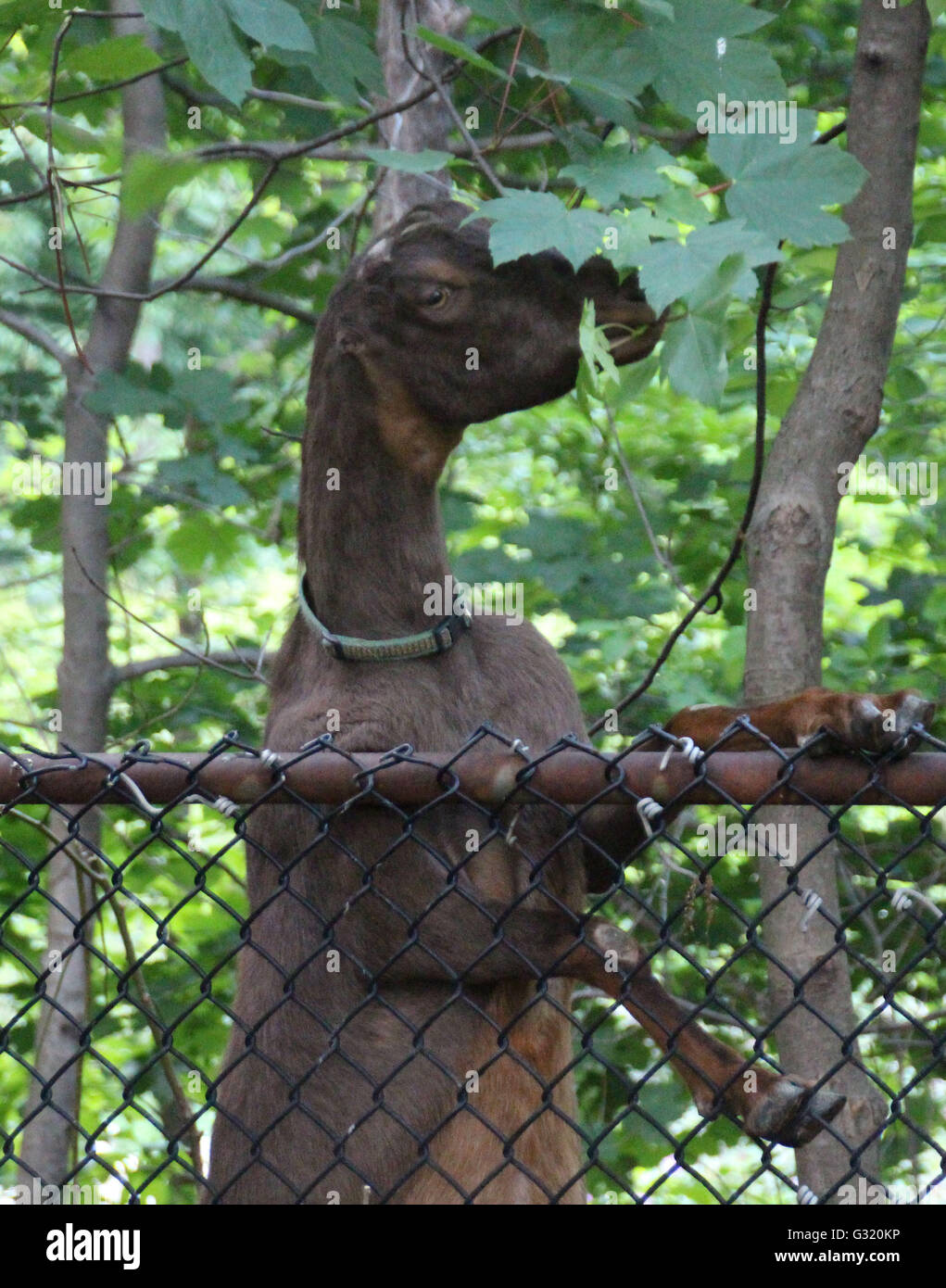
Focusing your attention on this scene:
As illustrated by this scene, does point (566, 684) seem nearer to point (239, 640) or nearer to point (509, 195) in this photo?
point (509, 195)

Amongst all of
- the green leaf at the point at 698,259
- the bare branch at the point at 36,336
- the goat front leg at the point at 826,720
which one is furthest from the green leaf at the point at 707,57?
the bare branch at the point at 36,336

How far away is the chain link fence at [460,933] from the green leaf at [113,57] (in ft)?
5.14

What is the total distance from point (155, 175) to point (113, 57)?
127 cm

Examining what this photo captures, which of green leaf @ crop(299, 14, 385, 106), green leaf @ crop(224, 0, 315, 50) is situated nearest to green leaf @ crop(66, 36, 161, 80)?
green leaf @ crop(299, 14, 385, 106)

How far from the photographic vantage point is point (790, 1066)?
3.17 m

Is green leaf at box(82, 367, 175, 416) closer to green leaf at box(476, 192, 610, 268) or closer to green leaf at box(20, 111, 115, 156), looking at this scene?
green leaf at box(20, 111, 115, 156)

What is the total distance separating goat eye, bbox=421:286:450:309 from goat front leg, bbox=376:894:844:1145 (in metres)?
1.31

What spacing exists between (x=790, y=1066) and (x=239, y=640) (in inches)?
133

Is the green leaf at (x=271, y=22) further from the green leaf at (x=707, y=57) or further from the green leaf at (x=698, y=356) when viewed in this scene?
the green leaf at (x=698, y=356)

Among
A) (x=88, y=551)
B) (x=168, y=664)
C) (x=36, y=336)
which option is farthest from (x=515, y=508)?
(x=36, y=336)

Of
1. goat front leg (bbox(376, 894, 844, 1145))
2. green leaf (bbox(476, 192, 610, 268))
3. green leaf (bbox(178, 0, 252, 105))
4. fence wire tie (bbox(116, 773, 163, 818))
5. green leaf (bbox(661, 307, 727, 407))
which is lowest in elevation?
goat front leg (bbox(376, 894, 844, 1145))

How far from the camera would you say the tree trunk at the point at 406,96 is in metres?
4.03

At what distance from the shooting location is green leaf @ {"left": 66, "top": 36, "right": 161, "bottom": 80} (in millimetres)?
3088
